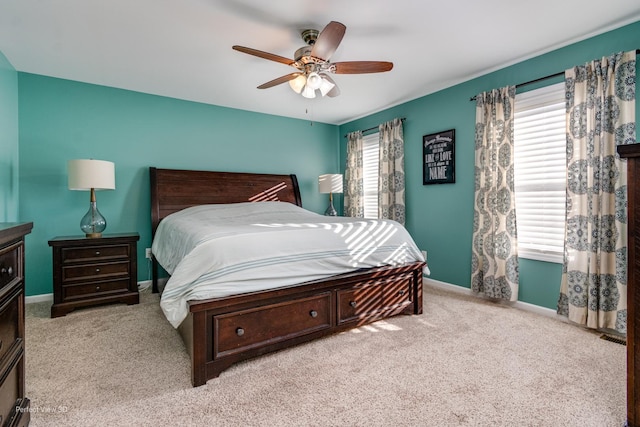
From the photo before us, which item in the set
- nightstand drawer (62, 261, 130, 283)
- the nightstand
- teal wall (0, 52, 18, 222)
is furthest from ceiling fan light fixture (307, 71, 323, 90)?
teal wall (0, 52, 18, 222)

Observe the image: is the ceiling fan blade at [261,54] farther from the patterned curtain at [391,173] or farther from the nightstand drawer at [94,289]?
the nightstand drawer at [94,289]

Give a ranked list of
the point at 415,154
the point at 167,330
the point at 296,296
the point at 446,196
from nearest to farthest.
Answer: the point at 296,296 < the point at 167,330 < the point at 446,196 < the point at 415,154

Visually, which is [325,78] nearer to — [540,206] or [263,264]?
[263,264]

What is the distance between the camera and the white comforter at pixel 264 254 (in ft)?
5.97

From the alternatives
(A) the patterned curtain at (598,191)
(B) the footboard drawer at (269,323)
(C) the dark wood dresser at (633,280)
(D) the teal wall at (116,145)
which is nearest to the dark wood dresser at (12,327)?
(B) the footboard drawer at (269,323)

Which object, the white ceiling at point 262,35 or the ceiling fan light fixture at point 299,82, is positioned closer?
the white ceiling at point 262,35

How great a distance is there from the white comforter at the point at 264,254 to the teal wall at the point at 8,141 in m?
1.56

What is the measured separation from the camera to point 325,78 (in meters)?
2.60

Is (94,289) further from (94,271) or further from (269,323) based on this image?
(269,323)

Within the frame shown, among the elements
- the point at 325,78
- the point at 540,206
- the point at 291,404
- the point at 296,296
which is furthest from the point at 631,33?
the point at 291,404

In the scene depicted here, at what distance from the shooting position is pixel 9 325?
1215mm

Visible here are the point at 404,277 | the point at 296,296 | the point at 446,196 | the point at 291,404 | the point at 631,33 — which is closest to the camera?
the point at 291,404

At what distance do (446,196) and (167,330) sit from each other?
322 cm

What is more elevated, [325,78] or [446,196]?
[325,78]
